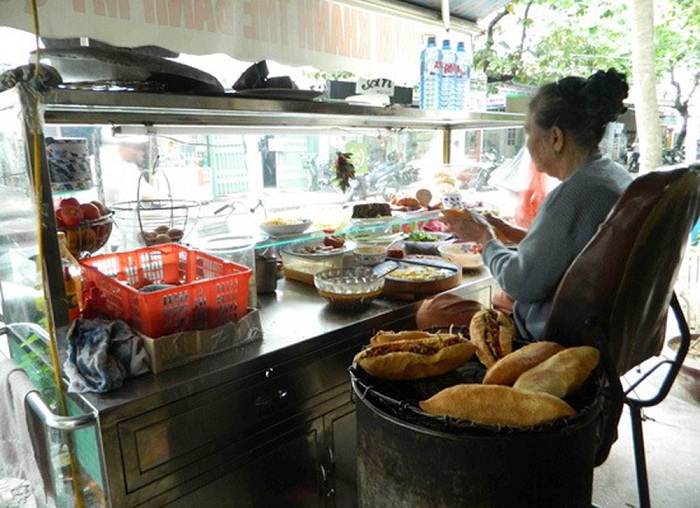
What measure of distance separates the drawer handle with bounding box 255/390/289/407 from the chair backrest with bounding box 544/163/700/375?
855 millimetres

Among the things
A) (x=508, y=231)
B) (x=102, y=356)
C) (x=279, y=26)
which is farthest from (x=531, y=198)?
(x=102, y=356)

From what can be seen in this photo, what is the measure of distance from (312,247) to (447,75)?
1210 mm

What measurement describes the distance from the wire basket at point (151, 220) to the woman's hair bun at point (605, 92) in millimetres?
1615

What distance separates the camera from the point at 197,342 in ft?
4.80

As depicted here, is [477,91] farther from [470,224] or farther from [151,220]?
[151,220]

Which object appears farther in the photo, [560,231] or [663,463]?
[663,463]

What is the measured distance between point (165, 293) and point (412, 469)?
2.71 ft

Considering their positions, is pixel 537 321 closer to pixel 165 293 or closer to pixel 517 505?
pixel 517 505

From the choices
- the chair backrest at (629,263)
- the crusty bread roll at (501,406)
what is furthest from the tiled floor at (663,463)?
the crusty bread roll at (501,406)

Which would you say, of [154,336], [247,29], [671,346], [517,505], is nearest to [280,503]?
[154,336]

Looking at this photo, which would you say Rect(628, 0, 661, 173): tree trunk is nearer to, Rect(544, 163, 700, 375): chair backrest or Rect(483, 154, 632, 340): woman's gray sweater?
Rect(483, 154, 632, 340): woman's gray sweater

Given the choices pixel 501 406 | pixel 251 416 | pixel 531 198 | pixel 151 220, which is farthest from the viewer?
pixel 531 198

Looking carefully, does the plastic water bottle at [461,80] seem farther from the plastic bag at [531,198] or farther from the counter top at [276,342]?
the counter top at [276,342]

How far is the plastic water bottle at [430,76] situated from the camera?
2596 millimetres
